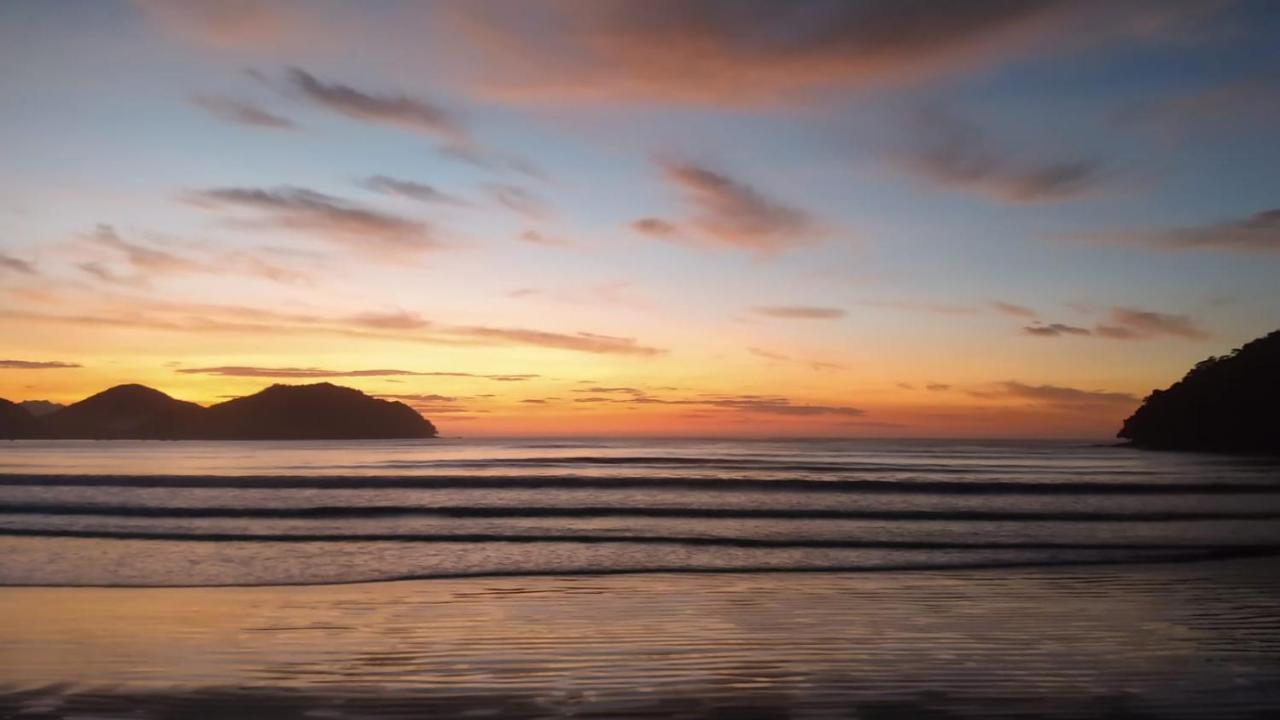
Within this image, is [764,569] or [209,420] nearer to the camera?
[764,569]

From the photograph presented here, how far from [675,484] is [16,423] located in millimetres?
203459

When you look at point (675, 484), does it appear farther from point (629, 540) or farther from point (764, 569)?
point (764, 569)

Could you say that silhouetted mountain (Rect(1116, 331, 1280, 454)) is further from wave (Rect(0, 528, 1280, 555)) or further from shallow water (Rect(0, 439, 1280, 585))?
wave (Rect(0, 528, 1280, 555))

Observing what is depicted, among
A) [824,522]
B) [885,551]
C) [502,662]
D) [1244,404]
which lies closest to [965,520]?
[824,522]

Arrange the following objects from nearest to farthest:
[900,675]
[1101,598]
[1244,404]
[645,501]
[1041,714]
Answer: [1041,714], [900,675], [1101,598], [645,501], [1244,404]

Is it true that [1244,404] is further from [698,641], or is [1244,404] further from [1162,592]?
[698,641]

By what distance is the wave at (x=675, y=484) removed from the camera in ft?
114

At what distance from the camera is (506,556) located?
16.6 metres

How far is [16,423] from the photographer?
609 ft

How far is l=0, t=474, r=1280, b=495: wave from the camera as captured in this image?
34625 mm

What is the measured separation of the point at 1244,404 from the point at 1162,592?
9285 centimetres

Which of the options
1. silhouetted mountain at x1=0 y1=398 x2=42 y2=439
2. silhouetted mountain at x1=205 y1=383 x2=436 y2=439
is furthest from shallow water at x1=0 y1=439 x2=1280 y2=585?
silhouetted mountain at x1=0 y1=398 x2=42 y2=439

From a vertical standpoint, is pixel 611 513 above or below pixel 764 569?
below

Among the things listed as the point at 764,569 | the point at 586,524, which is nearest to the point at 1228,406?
the point at 586,524
